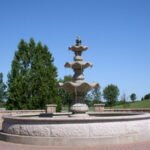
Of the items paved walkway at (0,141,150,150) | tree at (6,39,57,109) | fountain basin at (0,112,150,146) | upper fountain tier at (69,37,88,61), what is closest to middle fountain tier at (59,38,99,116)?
upper fountain tier at (69,37,88,61)

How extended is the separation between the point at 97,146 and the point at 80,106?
438cm

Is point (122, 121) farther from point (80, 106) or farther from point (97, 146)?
point (80, 106)

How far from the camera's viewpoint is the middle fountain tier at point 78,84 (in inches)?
678

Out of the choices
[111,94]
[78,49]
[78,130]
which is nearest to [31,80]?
[78,49]

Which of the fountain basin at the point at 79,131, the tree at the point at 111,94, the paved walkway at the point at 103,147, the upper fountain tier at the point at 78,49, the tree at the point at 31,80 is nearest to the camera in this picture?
the paved walkway at the point at 103,147

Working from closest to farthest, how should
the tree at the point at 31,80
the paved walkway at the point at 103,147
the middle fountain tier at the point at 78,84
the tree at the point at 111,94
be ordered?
the paved walkway at the point at 103,147 < the middle fountain tier at the point at 78,84 < the tree at the point at 31,80 < the tree at the point at 111,94

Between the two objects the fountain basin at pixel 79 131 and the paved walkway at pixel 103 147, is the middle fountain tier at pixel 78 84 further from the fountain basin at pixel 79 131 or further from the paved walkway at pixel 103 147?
the paved walkway at pixel 103 147

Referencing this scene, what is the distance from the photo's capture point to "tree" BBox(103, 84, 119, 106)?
86875 millimetres

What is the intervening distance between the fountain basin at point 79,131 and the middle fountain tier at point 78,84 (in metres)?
3.55

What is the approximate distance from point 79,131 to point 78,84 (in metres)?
4.23

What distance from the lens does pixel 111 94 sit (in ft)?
286

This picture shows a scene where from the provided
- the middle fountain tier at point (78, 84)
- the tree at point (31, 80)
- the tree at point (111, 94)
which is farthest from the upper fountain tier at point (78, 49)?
the tree at point (111, 94)

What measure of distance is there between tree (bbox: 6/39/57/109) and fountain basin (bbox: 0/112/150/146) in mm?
25686

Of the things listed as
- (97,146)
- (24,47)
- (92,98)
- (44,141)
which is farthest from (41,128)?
(92,98)
